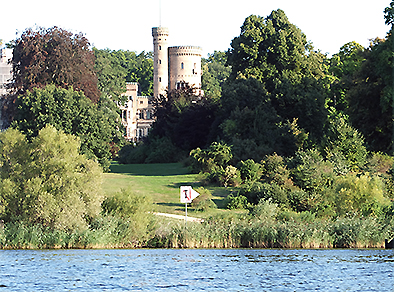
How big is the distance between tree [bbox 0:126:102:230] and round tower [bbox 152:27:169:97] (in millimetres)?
83601

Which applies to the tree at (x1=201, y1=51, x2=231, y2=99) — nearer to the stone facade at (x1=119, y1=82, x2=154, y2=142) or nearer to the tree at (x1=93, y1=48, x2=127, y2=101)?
the stone facade at (x1=119, y1=82, x2=154, y2=142)

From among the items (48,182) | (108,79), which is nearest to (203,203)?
(48,182)

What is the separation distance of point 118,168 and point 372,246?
111ft

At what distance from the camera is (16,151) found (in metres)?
33.3

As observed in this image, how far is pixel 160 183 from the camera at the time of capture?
47.0 meters

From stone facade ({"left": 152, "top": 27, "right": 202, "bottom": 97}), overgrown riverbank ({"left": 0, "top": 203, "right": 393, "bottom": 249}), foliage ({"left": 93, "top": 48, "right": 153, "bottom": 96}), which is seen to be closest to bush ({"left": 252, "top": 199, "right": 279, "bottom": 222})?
overgrown riverbank ({"left": 0, "top": 203, "right": 393, "bottom": 249})

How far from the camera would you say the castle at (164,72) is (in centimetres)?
11475

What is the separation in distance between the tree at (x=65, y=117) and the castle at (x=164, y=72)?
62.3m

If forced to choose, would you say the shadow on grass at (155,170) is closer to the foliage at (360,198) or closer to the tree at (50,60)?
the tree at (50,60)

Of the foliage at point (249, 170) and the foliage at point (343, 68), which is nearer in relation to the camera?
the foliage at point (249, 170)

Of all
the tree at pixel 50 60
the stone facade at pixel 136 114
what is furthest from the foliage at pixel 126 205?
the stone facade at pixel 136 114

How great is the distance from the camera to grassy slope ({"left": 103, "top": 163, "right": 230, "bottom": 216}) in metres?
39.9

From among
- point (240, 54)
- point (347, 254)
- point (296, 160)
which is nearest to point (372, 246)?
point (347, 254)

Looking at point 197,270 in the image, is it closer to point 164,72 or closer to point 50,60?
point 50,60
